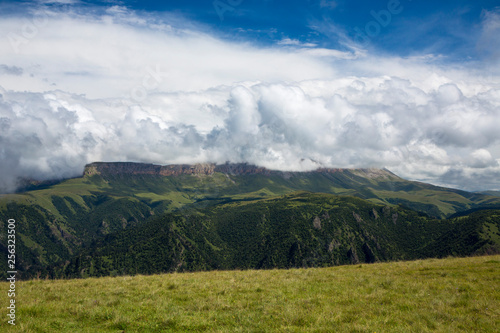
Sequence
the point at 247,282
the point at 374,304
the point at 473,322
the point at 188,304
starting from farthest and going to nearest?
the point at 247,282, the point at 188,304, the point at 374,304, the point at 473,322

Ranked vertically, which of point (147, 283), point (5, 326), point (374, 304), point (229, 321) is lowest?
point (147, 283)

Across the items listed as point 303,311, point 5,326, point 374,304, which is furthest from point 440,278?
point 5,326

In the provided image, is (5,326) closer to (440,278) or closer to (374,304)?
(374,304)

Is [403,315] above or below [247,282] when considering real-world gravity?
above

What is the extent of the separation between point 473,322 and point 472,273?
12083 mm

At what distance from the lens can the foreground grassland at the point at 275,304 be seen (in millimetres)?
14094

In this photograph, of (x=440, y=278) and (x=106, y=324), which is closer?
(x=106, y=324)

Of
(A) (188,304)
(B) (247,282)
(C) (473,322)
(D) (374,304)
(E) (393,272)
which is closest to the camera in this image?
(C) (473,322)

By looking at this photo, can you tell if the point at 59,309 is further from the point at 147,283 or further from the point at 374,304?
the point at 374,304

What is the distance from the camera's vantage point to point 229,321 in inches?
595

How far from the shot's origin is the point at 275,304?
57.4ft

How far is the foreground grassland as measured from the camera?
14.1m

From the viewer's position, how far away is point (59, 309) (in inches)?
675

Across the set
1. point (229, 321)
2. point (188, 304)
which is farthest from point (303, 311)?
point (188, 304)
